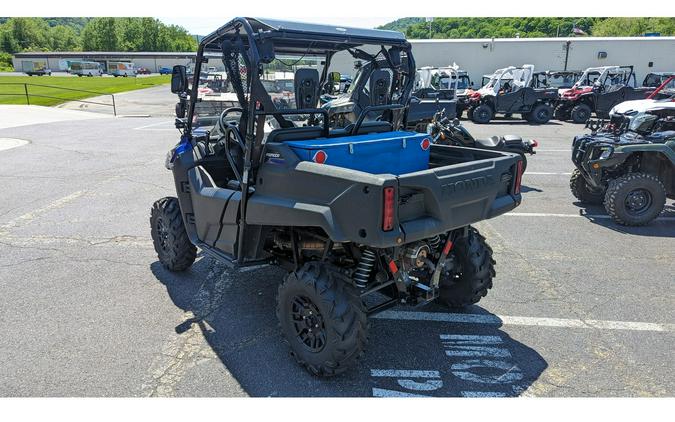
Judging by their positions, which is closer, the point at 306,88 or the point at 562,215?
the point at 306,88

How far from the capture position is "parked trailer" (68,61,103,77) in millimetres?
74438

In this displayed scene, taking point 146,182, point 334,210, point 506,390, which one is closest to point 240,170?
point 334,210

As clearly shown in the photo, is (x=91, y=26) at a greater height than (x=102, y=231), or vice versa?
(x=91, y=26)

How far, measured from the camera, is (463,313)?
164 inches

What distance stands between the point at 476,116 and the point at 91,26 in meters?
121

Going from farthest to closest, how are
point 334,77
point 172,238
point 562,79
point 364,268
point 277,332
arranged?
1. point 562,79
2. point 334,77
3. point 172,238
4. point 277,332
5. point 364,268

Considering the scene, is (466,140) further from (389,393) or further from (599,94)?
(599,94)

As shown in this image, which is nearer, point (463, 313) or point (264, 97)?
point (264, 97)

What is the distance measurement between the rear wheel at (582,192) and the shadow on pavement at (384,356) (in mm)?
4418

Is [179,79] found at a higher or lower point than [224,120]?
higher

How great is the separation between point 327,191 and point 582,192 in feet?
19.9

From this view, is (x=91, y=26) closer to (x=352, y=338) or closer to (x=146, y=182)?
(x=146, y=182)

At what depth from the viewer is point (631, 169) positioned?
6.98m

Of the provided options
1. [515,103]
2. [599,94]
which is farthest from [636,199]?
[599,94]
